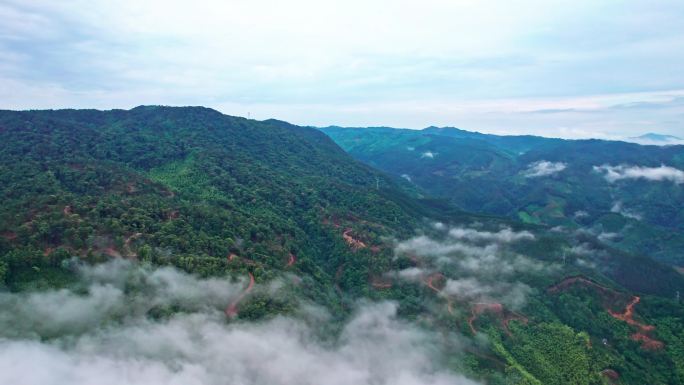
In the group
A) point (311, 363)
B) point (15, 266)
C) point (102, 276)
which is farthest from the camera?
point (311, 363)

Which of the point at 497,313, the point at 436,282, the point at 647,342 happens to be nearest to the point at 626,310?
the point at 647,342

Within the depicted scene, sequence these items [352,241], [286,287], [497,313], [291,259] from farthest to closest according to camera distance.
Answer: [352,241]
[291,259]
[497,313]
[286,287]

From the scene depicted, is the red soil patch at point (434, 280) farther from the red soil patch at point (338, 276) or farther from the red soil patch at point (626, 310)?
the red soil patch at point (626, 310)

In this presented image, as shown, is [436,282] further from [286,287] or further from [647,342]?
[647,342]

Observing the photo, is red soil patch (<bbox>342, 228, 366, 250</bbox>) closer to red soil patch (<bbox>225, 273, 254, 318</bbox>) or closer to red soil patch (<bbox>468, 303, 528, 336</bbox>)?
red soil patch (<bbox>468, 303, 528, 336</bbox>)

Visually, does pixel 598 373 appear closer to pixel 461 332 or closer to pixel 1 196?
pixel 461 332

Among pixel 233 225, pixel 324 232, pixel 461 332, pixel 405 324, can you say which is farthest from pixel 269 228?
pixel 461 332

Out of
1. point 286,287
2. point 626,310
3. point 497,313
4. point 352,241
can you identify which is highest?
point 352,241
